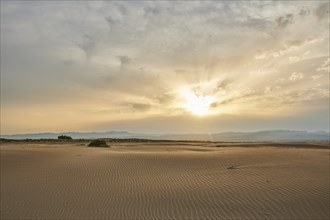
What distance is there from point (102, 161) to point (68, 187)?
253 inches

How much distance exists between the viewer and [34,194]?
39.3 ft

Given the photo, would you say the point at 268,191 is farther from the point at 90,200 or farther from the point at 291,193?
the point at 90,200

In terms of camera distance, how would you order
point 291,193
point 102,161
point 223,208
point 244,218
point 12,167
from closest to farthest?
point 244,218
point 223,208
point 291,193
point 12,167
point 102,161

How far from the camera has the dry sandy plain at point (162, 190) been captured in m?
9.55

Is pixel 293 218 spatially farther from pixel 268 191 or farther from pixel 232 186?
pixel 232 186

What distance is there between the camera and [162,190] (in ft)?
40.4

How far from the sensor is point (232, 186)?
41.0ft

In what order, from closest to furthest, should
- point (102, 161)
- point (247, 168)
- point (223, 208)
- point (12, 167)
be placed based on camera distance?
point (223, 208), point (247, 168), point (12, 167), point (102, 161)

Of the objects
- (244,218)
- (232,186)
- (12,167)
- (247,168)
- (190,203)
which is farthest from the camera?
(12,167)

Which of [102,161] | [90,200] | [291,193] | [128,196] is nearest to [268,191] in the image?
[291,193]

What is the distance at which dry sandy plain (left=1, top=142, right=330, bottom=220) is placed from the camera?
9.55 m

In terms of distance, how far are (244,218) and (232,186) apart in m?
3.64

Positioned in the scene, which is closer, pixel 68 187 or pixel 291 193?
pixel 291 193

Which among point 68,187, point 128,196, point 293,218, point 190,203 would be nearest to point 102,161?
point 68,187
